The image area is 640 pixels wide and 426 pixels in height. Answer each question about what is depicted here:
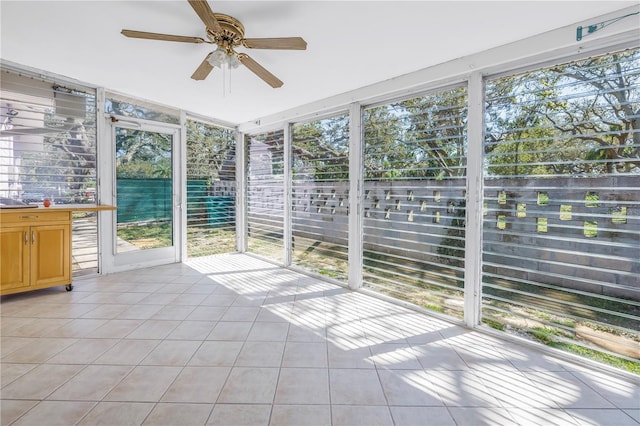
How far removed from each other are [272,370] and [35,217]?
10.4ft

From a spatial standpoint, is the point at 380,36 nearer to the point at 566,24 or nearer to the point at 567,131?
the point at 566,24

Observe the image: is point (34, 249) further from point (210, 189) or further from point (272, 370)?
point (272, 370)

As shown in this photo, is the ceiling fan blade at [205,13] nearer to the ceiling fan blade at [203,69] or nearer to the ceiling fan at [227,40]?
the ceiling fan at [227,40]

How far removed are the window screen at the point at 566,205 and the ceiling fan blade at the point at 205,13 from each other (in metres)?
2.30

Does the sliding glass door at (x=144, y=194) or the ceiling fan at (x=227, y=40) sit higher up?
the ceiling fan at (x=227, y=40)

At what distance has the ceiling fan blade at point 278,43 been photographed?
204 cm

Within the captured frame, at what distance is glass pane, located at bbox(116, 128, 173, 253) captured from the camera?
4.27 meters

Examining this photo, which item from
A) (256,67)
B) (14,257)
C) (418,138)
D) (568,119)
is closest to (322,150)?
(418,138)

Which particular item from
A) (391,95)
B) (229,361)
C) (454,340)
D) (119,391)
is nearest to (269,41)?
(391,95)

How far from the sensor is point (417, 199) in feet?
10.2

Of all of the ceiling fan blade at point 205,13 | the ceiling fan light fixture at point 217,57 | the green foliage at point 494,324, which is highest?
the ceiling fan blade at point 205,13

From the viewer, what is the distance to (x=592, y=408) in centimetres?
170

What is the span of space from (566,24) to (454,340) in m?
2.54

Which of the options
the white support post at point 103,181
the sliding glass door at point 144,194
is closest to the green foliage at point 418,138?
the sliding glass door at point 144,194
